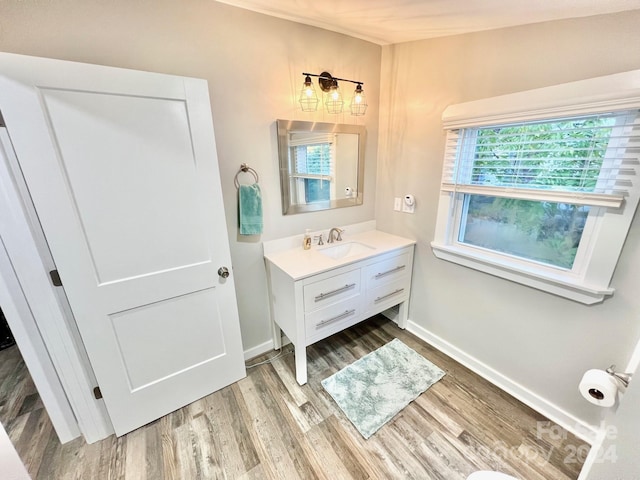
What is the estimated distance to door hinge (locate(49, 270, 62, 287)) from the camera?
124 centimetres

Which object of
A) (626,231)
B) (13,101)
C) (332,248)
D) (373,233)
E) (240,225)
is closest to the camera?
(13,101)

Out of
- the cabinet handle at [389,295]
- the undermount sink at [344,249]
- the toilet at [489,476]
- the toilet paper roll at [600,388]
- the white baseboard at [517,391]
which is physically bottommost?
the white baseboard at [517,391]

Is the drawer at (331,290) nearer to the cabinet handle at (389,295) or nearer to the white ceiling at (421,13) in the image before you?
the cabinet handle at (389,295)

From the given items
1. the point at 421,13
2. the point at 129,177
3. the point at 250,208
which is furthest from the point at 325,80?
the point at 129,177

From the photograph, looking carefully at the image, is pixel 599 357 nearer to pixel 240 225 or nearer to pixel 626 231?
pixel 626 231

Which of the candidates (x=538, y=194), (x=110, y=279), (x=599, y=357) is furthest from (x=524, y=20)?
(x=110, y=279)

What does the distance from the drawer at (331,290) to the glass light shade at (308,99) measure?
49.1 inches

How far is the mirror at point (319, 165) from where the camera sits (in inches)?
74.0

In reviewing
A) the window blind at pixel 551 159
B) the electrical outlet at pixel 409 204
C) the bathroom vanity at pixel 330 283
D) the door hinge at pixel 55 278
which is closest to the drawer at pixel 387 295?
the bathroom vanity at pixel 330 283

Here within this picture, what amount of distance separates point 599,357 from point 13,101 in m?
2.98

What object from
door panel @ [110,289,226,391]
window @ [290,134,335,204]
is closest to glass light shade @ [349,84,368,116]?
window @ [290,134,335,204]

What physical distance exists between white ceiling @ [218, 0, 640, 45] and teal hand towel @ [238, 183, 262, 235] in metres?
1.06

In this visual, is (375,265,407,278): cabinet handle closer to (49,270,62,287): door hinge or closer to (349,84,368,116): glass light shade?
(349,84,368,116): glass light shade

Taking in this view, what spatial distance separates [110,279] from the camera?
133cm
